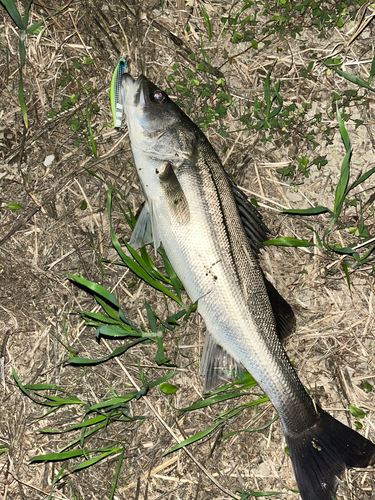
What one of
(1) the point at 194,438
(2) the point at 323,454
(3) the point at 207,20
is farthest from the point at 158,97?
(2) the point at 323,454

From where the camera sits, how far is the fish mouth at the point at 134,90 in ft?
11.5

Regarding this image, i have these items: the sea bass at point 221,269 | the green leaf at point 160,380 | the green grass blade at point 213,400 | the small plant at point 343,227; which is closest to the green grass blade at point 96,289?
the sea bass at point 221,269

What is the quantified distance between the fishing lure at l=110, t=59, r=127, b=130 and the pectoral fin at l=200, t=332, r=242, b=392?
1.75 m

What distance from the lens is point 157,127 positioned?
136 inches

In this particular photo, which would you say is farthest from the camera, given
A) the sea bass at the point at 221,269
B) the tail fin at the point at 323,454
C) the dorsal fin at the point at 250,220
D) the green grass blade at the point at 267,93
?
the green grass blade at the point at 267,93

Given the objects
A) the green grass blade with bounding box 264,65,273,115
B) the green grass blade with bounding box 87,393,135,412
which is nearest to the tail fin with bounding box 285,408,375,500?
the green grass blade with bounding box 87,393,135,412

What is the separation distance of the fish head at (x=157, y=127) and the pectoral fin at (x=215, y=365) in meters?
1.29

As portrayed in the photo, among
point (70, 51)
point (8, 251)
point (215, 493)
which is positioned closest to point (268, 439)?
point (215, 493)

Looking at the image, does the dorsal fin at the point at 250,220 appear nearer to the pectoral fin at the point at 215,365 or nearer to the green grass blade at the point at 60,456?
the pectoral fin at the point at 215,365

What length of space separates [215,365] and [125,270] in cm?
98

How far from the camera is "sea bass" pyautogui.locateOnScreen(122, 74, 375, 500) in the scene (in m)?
3.35

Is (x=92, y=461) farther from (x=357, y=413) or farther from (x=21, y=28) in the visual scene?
(x=21, y=28)

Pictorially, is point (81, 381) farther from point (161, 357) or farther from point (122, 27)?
point (122, 27)

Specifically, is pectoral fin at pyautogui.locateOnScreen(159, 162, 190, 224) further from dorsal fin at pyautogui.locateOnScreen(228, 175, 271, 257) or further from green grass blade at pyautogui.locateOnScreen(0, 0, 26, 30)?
green grass blade at pyautogui.locateOnScreen(0, 0, 26, 30)
